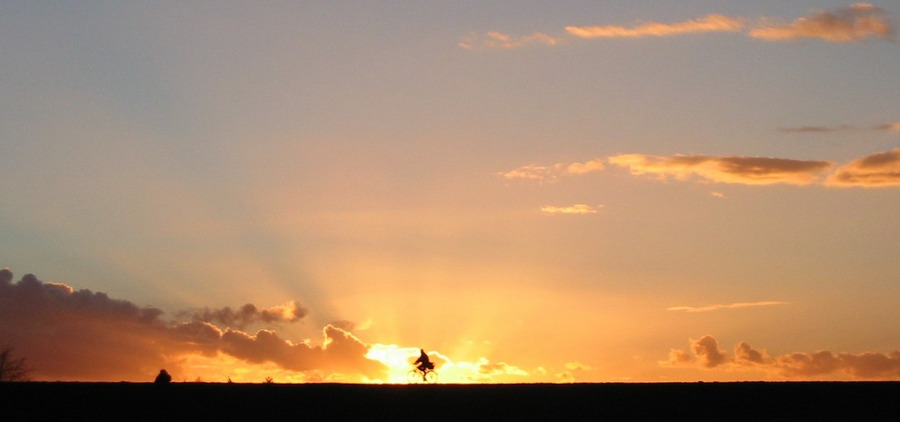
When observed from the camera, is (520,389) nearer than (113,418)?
No

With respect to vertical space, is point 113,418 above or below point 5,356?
below

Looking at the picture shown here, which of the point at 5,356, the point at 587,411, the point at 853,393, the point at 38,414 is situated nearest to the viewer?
the point at 38,414

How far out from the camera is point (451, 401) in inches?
1838

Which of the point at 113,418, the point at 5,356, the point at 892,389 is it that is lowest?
the point at 113,418

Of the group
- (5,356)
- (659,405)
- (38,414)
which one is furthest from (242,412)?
(5,356)

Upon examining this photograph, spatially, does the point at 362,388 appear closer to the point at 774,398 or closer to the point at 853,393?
the point at 774,398

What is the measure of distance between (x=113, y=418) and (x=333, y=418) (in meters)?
8.25

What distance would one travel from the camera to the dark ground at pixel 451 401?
143 ft

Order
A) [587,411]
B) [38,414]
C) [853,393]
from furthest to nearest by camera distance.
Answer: [853,393], [587,411], [38,414]

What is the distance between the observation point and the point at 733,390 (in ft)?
162

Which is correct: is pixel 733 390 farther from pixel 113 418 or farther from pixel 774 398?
pixel 113 418

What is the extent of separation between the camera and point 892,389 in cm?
5038

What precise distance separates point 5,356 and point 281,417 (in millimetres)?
66961

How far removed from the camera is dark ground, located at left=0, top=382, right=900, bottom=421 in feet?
143
